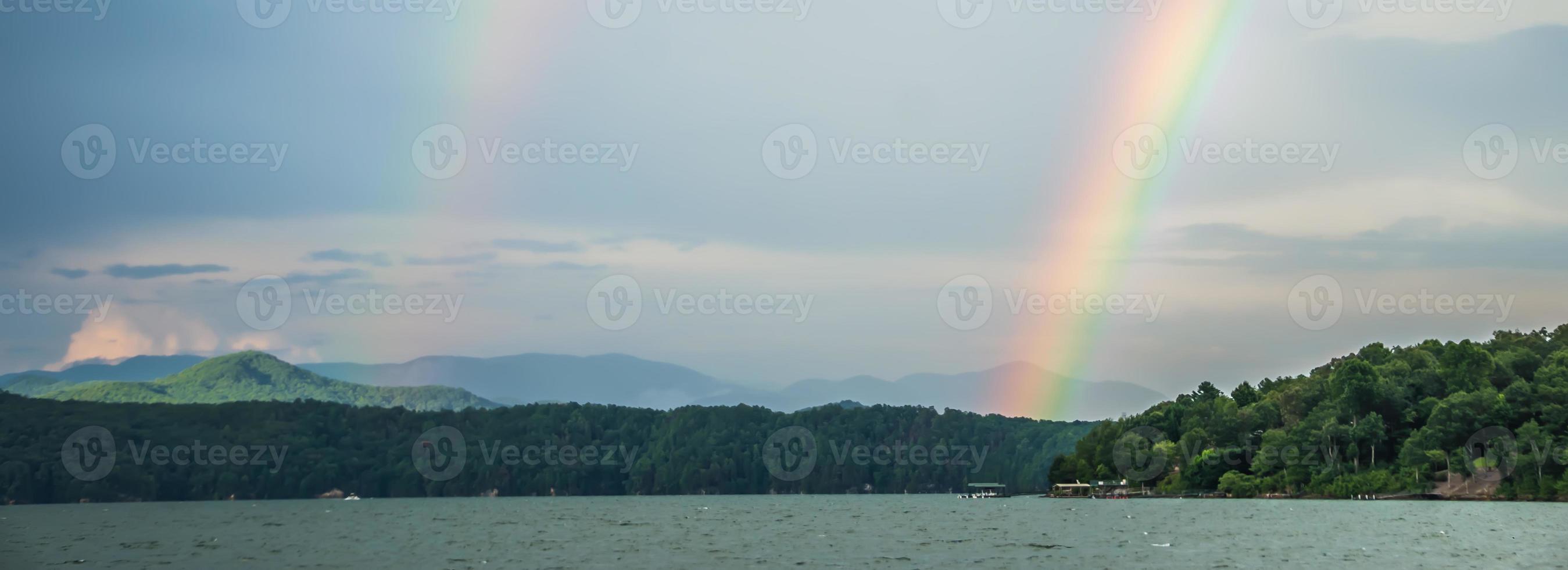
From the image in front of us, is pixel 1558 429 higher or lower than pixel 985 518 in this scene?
higher

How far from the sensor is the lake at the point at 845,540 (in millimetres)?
78500

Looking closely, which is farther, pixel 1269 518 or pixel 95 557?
pixel 1269 518

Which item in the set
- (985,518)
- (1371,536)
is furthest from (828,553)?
(985,518)

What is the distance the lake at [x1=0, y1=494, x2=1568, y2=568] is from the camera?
7850 centimetres

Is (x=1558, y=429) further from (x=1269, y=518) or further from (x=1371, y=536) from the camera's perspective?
(x=1371, y=536)

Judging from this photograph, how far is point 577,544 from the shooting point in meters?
97.7

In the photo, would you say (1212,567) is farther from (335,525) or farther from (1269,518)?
(335,525)

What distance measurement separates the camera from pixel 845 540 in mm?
99000

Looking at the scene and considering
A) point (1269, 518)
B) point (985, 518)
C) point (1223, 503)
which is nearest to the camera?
point (1269, 518)

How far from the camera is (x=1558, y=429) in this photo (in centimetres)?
17625

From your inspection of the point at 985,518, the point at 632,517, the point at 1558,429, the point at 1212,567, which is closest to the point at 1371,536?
A: the point at 1212,567

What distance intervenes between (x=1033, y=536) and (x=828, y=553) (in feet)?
85.4

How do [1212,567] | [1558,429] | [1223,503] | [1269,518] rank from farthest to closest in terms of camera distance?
[1223,503] → [1558,429] → [1269,518] → [1212,567]

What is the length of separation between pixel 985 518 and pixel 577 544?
60.9 meters
